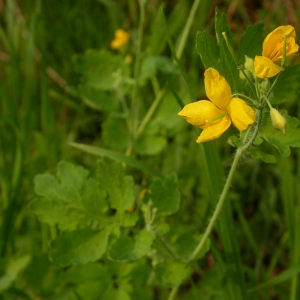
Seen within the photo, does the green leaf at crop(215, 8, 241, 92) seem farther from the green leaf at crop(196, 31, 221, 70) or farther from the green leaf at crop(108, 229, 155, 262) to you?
the green leaf at crop(108, 229, 155, 262)

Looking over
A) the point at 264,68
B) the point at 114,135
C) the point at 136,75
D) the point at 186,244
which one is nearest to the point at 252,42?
the point at 264,68

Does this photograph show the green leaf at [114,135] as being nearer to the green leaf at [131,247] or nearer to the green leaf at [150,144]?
the green leaf at [150,144]

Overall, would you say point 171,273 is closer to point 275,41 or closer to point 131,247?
point 131,247

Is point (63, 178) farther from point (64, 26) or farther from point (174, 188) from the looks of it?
point (64, 26)

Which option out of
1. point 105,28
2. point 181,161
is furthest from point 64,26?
point 181,161

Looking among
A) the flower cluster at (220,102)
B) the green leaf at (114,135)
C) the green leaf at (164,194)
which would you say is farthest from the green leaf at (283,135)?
the green leaf at (114,135)

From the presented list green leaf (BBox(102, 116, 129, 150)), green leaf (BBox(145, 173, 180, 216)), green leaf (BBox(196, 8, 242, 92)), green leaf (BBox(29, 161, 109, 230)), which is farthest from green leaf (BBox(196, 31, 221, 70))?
green leaf (BBox(102, 116, 129, 150))
